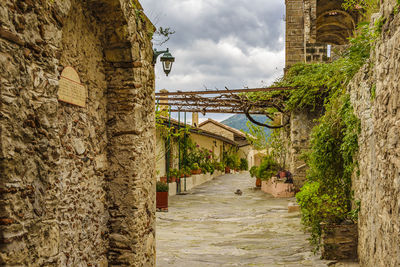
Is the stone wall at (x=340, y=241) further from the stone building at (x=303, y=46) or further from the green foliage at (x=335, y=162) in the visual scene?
the stone building at (x=303, y=46)

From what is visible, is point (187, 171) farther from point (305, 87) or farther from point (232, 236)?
point (232, 236)

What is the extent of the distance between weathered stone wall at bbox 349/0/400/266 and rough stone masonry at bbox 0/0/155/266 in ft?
Answer: 7.71

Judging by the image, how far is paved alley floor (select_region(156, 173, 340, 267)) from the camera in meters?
5.37

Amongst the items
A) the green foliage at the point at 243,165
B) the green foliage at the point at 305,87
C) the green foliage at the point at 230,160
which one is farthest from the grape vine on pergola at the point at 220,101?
the green foliage at the point at 243,165

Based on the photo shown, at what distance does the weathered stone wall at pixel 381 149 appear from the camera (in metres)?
2.88

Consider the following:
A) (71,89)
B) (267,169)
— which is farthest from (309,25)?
(71,89)

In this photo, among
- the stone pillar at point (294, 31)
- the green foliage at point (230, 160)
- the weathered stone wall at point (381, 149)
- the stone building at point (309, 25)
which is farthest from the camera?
the green foliage at point (230, 160)

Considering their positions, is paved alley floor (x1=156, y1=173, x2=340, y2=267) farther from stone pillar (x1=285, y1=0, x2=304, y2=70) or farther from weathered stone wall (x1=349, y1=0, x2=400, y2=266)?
stone pillar (x1=285, y1=0, x2=304, y2=70)

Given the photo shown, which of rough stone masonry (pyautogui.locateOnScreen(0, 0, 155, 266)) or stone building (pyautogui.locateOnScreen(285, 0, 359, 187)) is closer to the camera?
rough stone masonry (pyautogui.locateOnScreen(0, 0, 155, 266))

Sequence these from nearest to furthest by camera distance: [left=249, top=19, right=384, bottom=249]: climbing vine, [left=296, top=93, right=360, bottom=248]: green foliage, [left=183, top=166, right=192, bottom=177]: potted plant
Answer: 1. [left=249, top=19, right=384, bottom=249]: climbing vine
2. [left=296, top=93, right=360, bottom=248]: green foliage
3. [left=183, top=166, right=192, bottom=177]: potted plant

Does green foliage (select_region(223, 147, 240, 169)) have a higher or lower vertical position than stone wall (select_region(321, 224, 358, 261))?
higher

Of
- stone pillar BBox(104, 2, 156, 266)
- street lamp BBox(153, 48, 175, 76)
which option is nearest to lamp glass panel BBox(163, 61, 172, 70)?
street lamp BBox(153, 48, 175, 76)

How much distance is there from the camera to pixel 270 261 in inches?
207

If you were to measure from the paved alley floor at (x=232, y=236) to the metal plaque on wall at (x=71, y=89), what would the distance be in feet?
8.71
